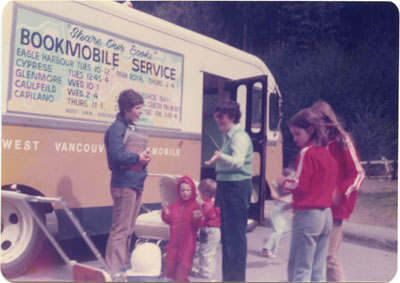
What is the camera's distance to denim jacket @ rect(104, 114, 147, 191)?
3.46 metres

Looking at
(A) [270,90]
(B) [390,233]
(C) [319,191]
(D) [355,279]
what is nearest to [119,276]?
(C) [319,191]

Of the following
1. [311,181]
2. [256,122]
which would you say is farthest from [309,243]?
[256,122]

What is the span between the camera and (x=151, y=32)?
4.40 meters

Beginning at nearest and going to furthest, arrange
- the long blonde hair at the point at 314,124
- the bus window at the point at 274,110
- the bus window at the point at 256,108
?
the long blonde hair at the point at 314,124, the bus window at the point at 256,108, the bus window at the point at 274,110

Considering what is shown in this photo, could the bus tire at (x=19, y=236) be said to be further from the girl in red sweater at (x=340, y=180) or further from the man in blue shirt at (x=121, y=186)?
the girl in red sweater at (x=340, y=180)

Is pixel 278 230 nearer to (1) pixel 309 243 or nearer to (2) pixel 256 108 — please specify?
(1) pixel 309 243

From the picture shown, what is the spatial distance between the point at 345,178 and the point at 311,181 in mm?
394

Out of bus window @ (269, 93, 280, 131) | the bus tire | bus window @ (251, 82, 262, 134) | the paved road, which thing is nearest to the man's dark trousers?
the paved road

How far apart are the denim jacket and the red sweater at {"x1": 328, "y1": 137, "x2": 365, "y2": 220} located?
4.66 ft

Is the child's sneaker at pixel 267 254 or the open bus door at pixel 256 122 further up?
the open bus door at pixel 256 122

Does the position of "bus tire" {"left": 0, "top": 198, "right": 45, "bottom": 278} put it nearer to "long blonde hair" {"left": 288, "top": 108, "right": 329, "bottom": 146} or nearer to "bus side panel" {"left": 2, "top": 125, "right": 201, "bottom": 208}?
"bus side panel" {"left": 2, "top": 125, "right": 201, "bottom": 208}

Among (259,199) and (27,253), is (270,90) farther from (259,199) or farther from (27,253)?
(27,253)

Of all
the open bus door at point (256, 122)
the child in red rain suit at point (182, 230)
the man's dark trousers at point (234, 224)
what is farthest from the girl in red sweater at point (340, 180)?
the open bus door at point (256, 122)

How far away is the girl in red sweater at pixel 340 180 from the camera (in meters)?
3.23
